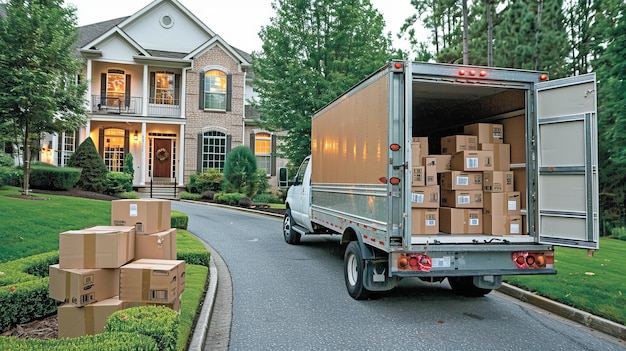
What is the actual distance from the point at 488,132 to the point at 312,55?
397 inches

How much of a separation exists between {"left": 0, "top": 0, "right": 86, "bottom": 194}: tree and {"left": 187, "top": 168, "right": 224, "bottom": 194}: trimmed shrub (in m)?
9.41

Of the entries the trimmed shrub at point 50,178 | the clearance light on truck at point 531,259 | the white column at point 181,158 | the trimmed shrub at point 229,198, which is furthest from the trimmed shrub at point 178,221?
the white column at point 181,158

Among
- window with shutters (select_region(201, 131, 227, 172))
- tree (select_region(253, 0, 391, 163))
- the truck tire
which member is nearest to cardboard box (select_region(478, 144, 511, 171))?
the truck tire

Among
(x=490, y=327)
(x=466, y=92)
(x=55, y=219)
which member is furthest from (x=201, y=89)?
(x=490, y=327)

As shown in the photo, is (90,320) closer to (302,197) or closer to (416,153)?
(416,153)

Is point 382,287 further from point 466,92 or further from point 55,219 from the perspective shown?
point 55,219

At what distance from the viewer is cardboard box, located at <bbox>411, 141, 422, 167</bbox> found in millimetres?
Result: 5623

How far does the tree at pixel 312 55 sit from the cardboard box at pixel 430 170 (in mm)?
8878

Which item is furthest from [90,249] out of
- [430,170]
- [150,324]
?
[430,170]

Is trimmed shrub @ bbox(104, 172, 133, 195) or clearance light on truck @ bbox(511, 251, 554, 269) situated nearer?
clearance light on truck @ bbox(511, 251, 554, 269)

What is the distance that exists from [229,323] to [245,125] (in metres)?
20.4

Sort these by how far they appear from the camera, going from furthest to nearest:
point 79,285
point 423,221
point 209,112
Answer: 1. point 209,112
2. point 423,221
3. point 79,285

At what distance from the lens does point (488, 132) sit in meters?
5.98

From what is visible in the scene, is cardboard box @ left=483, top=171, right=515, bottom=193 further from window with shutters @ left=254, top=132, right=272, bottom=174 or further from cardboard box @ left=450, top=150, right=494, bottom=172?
window with shutters @ left=254, top=132, right=272, bottom=174
